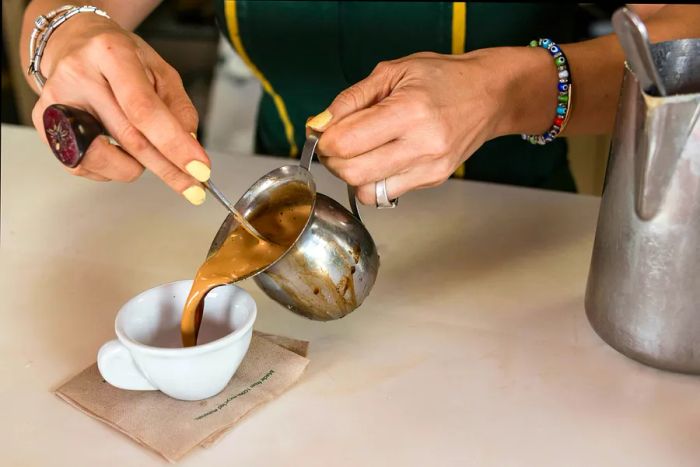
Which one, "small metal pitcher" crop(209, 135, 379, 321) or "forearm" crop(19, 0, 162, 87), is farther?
"forearm" crop(19, 0, 162, 87)

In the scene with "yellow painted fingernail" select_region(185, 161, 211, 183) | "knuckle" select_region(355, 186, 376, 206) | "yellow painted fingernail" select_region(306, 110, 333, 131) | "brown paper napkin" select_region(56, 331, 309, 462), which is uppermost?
"yellow painted fingernail" select_region(306, 110, 333, 131)

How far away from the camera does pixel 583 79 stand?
0.88m

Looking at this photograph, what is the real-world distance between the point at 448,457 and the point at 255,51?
79 cm

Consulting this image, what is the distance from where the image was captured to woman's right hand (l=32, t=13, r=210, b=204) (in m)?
0.70

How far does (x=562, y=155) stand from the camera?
4.22 ft

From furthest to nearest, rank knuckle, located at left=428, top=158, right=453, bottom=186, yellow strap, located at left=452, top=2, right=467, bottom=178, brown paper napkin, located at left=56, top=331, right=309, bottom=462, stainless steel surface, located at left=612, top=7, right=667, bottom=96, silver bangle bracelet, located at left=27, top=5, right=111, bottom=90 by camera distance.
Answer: yellow strap, located at left=452, top=2, right=467, bottom=178 → silver bangle bracelet, located at left=27, top=5, right=111, bottom=90 → knuckle, located at left=428, top=158, right=453, bottom=186 → brown paper napkin, located at left=56, top=331, right=309, bottom=462 → stainless steel surface, located at left=612, top=7, right=667, bottom=96

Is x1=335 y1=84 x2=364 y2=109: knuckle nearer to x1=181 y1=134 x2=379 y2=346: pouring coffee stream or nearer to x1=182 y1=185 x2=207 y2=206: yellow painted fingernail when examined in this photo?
x1=181 y1=134 x2=379 y2=346: pouring coffee stream

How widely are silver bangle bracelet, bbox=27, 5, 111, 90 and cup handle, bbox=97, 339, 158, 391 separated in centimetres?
35

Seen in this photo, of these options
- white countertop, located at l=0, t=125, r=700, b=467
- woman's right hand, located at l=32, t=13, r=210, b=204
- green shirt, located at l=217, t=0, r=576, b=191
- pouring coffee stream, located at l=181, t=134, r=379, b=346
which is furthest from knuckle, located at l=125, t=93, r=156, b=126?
green shirt, located at l=217, t=0, r=576, b=191

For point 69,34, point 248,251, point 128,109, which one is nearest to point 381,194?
point 248,251

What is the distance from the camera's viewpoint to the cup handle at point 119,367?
0.66 m

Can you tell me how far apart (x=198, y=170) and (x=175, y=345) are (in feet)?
0.51

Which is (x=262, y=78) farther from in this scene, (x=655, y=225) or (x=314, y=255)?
(x=655, y=225)

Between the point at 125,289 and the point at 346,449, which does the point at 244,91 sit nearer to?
the point at 125,289
